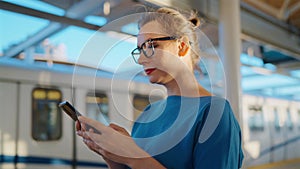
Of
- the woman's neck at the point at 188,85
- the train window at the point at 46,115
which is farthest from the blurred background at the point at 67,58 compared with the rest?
the woman's neck at the point at 188,85

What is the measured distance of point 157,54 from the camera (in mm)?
668

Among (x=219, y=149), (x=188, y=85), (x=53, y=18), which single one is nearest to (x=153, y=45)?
(x=188, y=85)

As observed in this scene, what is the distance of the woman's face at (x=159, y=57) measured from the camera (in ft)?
2.18

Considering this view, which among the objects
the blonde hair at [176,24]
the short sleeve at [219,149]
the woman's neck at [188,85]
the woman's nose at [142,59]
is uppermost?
the blonde hair at [176,24]

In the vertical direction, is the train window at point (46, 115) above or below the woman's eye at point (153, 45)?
below

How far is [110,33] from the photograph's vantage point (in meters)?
0.69

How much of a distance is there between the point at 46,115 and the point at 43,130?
0.13 meters

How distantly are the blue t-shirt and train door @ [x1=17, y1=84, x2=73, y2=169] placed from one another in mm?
2122

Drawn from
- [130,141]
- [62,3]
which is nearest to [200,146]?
[130,141]

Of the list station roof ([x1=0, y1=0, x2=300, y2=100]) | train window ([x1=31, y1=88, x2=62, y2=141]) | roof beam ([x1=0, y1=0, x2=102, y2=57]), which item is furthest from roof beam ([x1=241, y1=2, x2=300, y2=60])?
train window ([x1=31, y1=88, x2=62, y2=141])

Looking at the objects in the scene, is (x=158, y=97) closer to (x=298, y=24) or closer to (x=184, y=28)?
(x=184, y=28)

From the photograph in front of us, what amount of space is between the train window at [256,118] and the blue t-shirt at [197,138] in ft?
13.1

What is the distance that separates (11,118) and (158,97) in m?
1.96

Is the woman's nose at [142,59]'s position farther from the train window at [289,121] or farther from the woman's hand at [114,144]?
the train window at [289,121]
